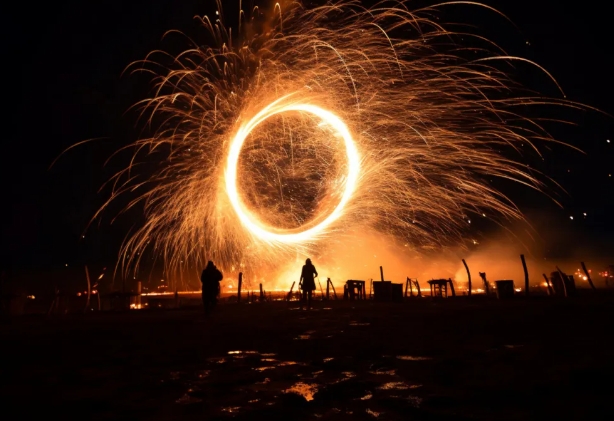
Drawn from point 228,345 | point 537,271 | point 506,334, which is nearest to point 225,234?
point 228,345

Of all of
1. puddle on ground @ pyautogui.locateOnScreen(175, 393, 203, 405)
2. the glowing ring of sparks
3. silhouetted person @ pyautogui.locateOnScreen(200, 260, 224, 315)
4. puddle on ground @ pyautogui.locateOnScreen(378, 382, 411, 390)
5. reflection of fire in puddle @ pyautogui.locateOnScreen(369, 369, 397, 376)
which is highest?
the glowing ring of sparks

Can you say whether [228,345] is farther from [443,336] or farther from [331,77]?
[331,77]

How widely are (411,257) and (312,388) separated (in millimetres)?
91987

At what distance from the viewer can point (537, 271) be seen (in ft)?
265

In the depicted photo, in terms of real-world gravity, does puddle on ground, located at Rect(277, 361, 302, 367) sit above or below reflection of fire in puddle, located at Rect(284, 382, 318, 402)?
above

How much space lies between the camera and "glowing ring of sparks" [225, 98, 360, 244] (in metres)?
20.5

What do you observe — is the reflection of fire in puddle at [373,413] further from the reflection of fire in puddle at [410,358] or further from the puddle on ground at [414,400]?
the reflection of fire in puddle at [410,358]

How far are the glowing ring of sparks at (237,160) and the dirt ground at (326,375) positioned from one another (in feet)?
41.2

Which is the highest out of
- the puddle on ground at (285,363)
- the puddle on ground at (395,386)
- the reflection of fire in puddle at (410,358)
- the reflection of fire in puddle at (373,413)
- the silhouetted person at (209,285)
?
the silhouetted person at (209,285)

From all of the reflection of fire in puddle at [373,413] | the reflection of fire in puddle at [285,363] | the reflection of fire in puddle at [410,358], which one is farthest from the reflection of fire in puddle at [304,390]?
the reflection of fire in puddle at [410,358]

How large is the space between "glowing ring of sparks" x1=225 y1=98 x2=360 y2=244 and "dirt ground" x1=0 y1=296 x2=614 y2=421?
41.2 feet

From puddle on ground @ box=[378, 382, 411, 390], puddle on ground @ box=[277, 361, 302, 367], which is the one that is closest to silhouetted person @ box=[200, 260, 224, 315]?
puddle on ground @ box=[277, 361, 302, 367]

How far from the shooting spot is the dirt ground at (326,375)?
393 centimetres

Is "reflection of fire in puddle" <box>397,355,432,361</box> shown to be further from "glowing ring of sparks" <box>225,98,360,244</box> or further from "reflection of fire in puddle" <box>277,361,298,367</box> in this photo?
"glowing ring of sparks" <box>225,98,360,244</box>
